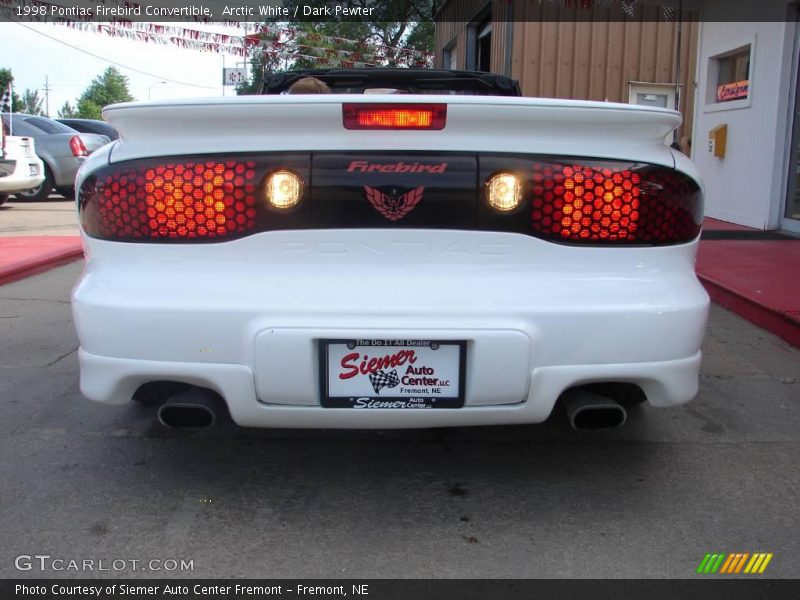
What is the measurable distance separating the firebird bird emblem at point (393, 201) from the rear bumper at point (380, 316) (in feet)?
0.22

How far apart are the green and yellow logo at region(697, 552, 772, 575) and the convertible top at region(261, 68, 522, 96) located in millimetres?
2771

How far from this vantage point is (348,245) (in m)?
2.34

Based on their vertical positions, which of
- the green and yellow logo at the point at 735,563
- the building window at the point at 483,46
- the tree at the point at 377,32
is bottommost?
the green and yellow logo at the point at 735,563

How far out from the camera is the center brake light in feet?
7.51

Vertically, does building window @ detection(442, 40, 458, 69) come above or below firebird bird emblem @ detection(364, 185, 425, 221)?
above

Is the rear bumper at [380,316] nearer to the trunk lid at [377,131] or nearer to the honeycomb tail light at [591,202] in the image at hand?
the honeycomb tail light at [591,202]

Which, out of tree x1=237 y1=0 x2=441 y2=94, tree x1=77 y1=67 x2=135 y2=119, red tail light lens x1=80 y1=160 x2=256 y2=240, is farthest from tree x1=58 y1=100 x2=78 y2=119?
red tail light lens x1=80 y1=160 x2=256 y2=240

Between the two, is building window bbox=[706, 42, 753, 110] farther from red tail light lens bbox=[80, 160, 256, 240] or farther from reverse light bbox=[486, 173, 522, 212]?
red tail light lens bbox=[80, 160, 256, 240]

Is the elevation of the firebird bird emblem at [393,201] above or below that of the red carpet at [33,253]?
above

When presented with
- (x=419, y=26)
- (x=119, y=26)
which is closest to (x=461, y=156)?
(x=119, y=26)

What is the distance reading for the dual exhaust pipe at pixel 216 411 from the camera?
2.44 meters

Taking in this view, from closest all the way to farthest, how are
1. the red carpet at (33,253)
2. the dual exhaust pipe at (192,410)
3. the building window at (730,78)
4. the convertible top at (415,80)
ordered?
the dual exhaust pipe at (192,410)
the convertible top at (415,80)
the red carpet at (33,253)
the building window at (730,78)

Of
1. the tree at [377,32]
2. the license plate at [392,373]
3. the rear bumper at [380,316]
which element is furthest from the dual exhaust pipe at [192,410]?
the tree at [377,32]

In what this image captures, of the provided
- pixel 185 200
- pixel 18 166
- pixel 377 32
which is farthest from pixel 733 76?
pixel 377 32
